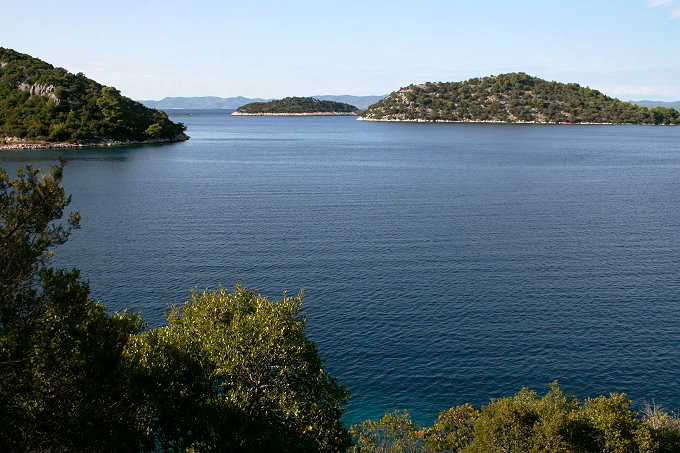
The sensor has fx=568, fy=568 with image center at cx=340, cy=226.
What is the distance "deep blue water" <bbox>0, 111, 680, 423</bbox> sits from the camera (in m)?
45.1

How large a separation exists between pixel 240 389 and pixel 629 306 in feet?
148

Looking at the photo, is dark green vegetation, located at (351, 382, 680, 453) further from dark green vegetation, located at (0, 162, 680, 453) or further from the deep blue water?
the deep blue water

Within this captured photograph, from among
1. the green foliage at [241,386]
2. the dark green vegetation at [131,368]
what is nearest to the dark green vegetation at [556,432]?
the dark green vegetation at [131,368]

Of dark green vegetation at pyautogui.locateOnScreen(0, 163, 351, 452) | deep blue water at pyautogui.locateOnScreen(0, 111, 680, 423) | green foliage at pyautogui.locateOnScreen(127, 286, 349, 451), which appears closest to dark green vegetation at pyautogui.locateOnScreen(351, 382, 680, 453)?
dark green vegetation at pyautogui.locateOnScreen(0, 163, 351, 452)

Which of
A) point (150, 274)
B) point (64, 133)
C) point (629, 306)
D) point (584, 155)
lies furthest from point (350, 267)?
point (64, 133)

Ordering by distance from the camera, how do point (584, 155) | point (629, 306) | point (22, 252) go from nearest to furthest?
1. point (22, 252)
2. point (629, 306)
3. point (584, 155)

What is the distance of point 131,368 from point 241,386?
4.73 m

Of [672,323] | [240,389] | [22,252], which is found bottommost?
[672,323]

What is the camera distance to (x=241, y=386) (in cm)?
2502

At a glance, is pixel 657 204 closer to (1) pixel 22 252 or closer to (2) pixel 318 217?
(2) pixel 318 217

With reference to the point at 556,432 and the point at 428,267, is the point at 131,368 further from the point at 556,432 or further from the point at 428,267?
the point at 428,267

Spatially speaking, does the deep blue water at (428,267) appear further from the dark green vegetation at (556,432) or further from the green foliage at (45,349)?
the green foliage at (45,349)

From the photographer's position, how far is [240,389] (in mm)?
24938

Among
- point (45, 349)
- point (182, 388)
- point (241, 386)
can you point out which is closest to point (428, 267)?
point (241, 386)
